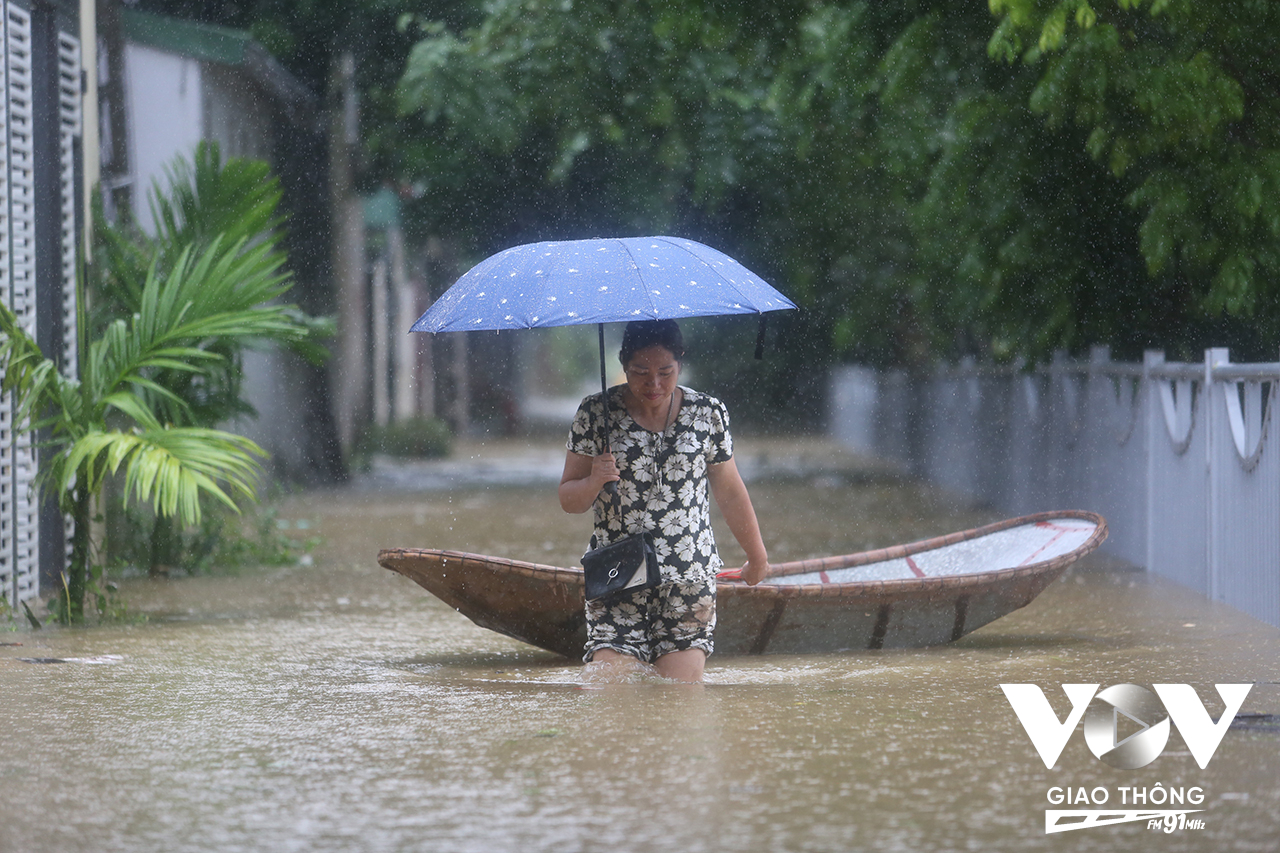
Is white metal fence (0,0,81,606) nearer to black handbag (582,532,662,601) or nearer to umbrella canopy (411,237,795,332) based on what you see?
umbrella canopy (411,237,795,332)

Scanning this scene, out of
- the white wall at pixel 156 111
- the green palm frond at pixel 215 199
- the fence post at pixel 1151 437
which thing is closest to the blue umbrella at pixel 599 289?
the green palm frond at pixel 215 199

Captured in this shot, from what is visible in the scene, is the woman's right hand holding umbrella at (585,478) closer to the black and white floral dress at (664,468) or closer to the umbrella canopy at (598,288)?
the black and white floral dress at (664,468)

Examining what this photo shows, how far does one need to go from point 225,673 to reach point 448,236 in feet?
56.3

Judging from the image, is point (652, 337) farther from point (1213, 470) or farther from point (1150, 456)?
point (1150, 456)

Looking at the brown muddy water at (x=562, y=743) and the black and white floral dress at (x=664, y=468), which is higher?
the black and white floral dress at (x=664, y=468)

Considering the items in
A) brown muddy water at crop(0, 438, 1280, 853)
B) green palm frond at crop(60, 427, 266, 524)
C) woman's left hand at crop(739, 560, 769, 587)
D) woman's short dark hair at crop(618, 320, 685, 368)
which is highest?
woman's short dark hair at crop(618, 320, 685, 368)

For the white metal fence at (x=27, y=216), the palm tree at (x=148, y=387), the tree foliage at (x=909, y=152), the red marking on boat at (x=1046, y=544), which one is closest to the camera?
the palm tree at (x=148, y=387)

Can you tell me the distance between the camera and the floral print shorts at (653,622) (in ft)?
20.2

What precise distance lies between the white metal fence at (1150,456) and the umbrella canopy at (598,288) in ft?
12.2

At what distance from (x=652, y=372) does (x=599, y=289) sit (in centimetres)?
36

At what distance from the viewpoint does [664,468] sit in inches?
237

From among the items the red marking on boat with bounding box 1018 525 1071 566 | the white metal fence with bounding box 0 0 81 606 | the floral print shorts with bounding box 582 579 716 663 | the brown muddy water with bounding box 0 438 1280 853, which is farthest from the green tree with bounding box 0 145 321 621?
the red marking on boat with bounding box 1018 525 1071 566

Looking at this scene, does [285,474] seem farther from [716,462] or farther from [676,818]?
[676,818]

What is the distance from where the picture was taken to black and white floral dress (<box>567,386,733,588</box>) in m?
6.01
